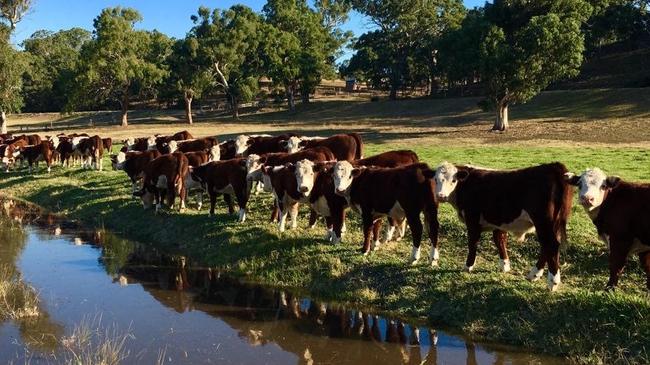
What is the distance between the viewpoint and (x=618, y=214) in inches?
330

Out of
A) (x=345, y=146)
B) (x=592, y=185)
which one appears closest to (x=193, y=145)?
(x=345, y=146)

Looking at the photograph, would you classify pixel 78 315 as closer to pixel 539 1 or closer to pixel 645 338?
pixel 645 338

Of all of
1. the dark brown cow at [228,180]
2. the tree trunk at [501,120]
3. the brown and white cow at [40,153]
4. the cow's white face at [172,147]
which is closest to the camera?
the dark brown cow at [228,180]

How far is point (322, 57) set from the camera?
7219cm

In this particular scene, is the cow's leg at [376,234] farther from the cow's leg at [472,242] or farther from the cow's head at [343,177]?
the cow's leg at [472,242]

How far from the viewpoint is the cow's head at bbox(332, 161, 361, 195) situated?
11280mm

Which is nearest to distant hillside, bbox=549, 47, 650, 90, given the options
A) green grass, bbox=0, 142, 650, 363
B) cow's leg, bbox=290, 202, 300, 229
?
green grass, bbox=0, 142, 650, 363

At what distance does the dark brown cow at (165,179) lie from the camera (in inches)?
637

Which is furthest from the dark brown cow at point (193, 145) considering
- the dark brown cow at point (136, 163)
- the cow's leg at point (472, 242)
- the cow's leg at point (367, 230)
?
the cow's leg at point (472, 242)

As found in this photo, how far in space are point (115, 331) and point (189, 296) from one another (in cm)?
206

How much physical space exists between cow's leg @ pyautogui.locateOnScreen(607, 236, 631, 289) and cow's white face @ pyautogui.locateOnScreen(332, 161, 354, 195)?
4.61 metres

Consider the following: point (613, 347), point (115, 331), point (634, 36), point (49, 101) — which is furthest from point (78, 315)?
point (49, 101)

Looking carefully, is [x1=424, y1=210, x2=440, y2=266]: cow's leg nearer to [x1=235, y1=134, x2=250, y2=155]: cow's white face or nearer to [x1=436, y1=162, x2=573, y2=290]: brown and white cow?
[x1=436, y1=162, x2=573, y2=290]: brown and white cow

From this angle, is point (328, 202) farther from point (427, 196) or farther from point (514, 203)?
point (514, 203)
